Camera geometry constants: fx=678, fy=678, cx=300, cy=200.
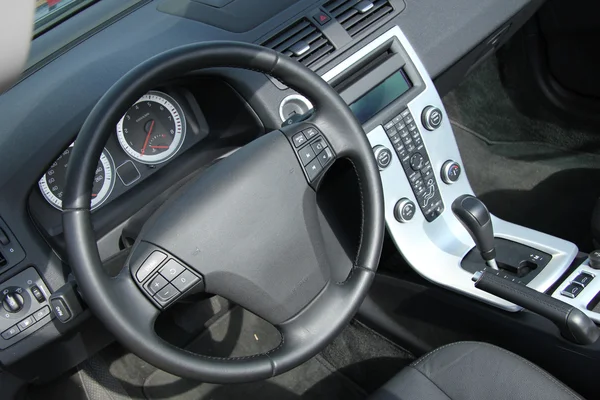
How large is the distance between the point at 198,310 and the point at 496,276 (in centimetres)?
81

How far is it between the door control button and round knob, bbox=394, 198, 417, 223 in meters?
0.39

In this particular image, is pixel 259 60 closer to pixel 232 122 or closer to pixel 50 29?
pixel 232 122

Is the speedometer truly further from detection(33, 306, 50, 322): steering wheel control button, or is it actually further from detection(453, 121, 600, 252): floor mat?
detection(453, 121, 600, 252): floor mat

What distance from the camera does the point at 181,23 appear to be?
145 centimetres

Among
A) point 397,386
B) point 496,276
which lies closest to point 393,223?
point 496,276

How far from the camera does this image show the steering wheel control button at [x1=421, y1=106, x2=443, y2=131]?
5.34ft

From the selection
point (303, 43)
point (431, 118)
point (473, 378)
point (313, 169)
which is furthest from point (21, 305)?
point (431, 118)

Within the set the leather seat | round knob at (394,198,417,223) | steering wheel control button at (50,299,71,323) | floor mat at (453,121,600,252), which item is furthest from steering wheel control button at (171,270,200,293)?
floor mat at (453,121,600,252)

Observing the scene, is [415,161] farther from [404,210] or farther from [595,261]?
[595,261]

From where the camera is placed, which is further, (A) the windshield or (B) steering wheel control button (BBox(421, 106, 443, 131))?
(B) steering wheel control button (BBox(421, 106, 443, 131))

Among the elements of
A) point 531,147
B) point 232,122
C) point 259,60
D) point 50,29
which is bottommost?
point 531,147

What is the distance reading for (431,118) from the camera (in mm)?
1633

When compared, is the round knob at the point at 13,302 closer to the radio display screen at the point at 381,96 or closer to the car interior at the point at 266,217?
the car interior at the point at 266,217

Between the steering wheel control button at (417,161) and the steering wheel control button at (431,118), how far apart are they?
76mm
